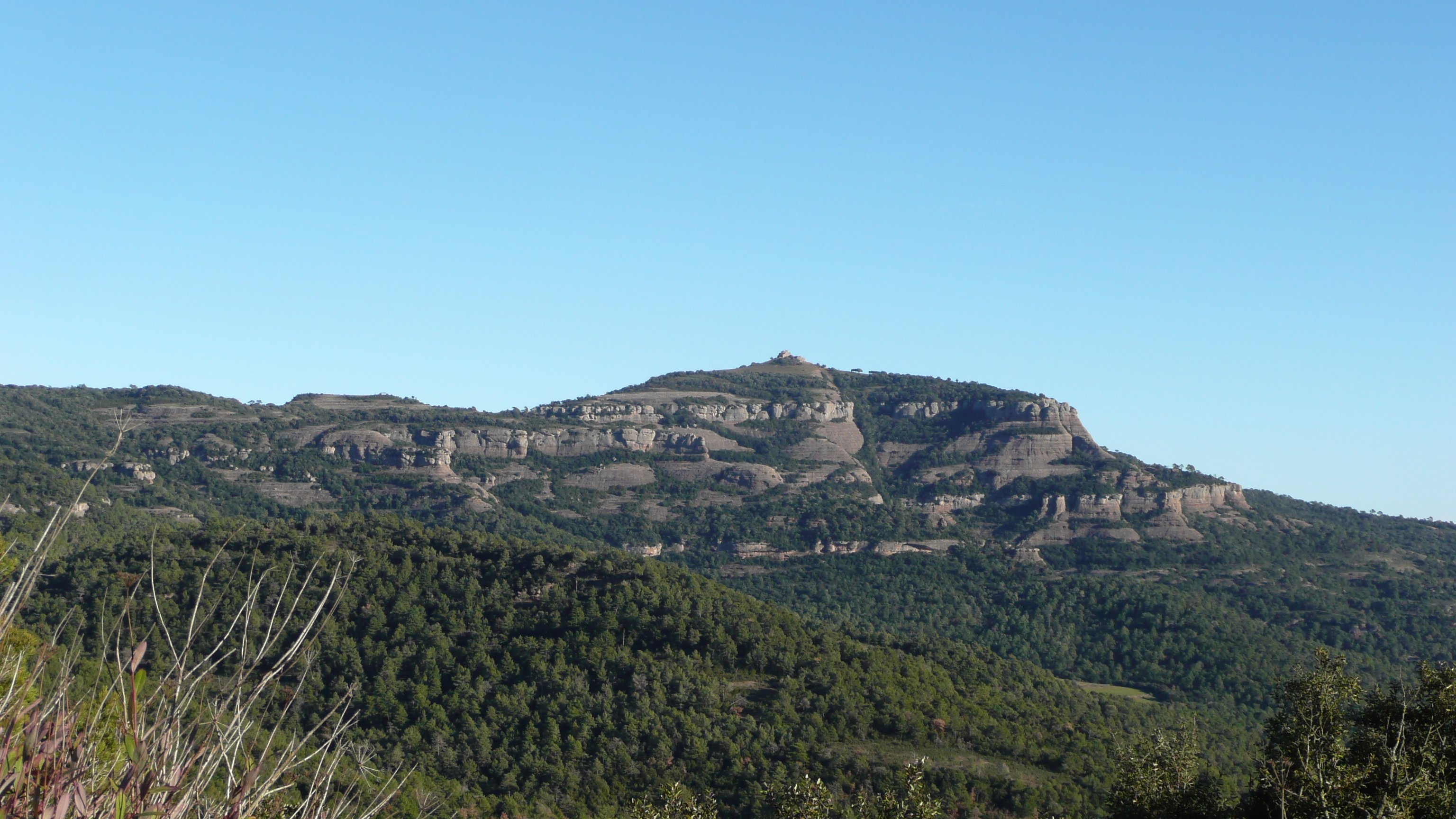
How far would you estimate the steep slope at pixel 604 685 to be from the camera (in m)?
54.3

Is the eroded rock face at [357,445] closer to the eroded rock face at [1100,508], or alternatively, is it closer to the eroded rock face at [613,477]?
the eroded rock face at [613,477]

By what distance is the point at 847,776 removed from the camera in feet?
180

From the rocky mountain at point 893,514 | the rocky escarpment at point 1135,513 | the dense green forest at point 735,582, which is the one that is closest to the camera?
the dense green forest at point 735,582

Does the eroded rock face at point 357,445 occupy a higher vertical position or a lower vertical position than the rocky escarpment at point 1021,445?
lower

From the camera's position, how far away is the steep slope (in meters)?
54.3

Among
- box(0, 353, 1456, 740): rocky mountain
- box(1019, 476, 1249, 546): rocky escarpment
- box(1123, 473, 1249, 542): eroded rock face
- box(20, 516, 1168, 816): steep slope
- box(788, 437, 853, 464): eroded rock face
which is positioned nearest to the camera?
box(20, 516, 1168, 816): steep slope

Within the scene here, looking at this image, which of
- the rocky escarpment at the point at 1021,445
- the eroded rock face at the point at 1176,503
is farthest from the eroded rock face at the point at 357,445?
the eroded rock face at the point at 1176,503

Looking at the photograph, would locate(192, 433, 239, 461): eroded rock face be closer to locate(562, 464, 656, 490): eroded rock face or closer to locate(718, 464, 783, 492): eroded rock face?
locate(562, 464, 656, 490): eroded rock face

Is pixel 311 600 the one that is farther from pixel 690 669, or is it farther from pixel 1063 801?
pixel 1063 801

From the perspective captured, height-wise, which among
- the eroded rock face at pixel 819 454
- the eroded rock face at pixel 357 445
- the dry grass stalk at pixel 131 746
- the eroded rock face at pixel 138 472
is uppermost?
the eroded rock face at pixel 819 454

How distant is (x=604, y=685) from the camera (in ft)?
201

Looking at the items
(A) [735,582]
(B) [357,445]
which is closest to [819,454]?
(A) [735,582]

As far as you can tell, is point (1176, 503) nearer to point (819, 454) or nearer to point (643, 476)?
point (819, 454)

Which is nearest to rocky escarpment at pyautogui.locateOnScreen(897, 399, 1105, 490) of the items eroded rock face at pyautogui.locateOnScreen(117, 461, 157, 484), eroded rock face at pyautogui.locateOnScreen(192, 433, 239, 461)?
eroded rock face at pyautogui.locateOnScreen(192, 433, 239, 461)
